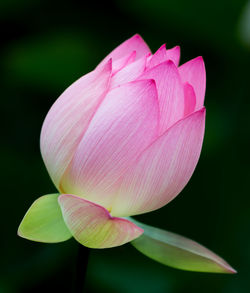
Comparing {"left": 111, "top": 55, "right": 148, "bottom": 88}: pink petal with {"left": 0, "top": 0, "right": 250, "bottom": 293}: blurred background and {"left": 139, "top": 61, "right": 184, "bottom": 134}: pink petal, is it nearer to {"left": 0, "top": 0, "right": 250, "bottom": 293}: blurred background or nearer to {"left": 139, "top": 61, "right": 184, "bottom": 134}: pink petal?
{"left": 139, "top": 61, "right": 184, "bottom": 134}: pink petal

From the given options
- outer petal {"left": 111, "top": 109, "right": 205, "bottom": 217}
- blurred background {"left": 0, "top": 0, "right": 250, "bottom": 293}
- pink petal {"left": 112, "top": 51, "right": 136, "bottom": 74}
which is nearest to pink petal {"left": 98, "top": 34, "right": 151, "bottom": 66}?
pink petal {"left": 112, "top": 51, "right": 136, "bottom": 74}

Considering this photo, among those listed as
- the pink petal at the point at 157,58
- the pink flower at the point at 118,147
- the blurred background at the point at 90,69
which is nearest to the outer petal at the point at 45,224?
the pink flower at the point at 118,147

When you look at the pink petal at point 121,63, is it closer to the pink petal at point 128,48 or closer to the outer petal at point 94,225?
the pink petal at point 128,48

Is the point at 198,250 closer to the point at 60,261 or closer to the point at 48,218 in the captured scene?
the point at 48,218

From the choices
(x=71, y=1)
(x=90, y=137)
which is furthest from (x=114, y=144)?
(x=71, y=1)

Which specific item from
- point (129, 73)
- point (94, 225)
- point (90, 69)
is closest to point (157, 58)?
point (129, 73)
